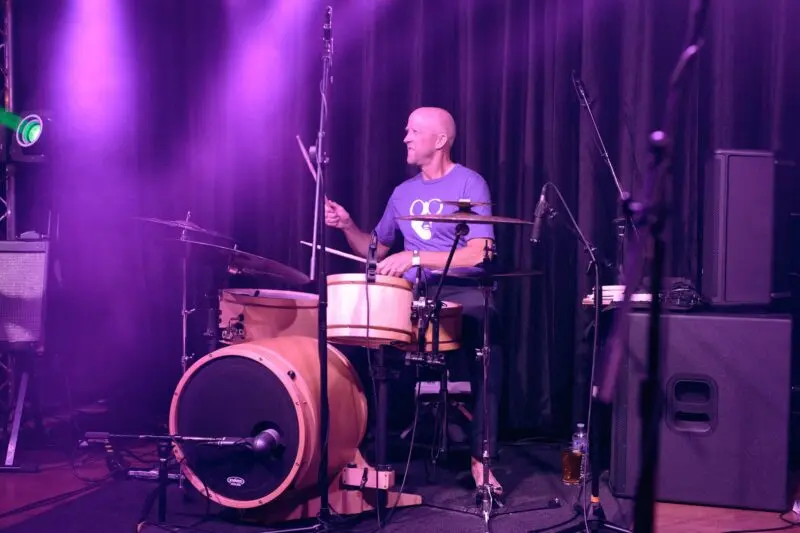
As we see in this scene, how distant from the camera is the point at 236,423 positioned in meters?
3.23

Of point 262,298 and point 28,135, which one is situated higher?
point 28,135

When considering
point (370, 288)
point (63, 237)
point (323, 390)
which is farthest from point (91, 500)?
point (63, 237)

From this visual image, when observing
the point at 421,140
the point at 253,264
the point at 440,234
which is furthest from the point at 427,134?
the point at 253,264

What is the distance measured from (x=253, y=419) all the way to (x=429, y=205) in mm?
1543

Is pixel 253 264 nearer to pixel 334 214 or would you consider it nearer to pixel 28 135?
pixel 334 214

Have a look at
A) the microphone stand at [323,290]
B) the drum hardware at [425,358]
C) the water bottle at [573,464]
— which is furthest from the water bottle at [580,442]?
the microphone stand at [323,290]

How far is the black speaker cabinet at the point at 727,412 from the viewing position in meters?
3.46

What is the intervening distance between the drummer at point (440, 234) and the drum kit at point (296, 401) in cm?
31

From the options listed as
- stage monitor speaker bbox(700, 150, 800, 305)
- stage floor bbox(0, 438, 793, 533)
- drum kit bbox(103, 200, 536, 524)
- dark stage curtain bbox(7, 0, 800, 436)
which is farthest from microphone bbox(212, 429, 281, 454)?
stage monitor speaker bbox(700, 150, 800, 305)

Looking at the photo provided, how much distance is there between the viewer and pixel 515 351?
15.3 ft

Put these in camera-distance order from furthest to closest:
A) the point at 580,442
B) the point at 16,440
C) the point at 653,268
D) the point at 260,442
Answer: the point at 16,440 → the point at 580,442 → the point at 260,442 → the point at 653,268

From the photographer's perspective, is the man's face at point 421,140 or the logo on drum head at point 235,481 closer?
the logo on drum head at point 235,481

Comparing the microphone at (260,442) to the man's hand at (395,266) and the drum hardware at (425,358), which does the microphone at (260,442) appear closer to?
the drum hardware at (425,358)

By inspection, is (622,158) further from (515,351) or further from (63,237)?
(63,237)
